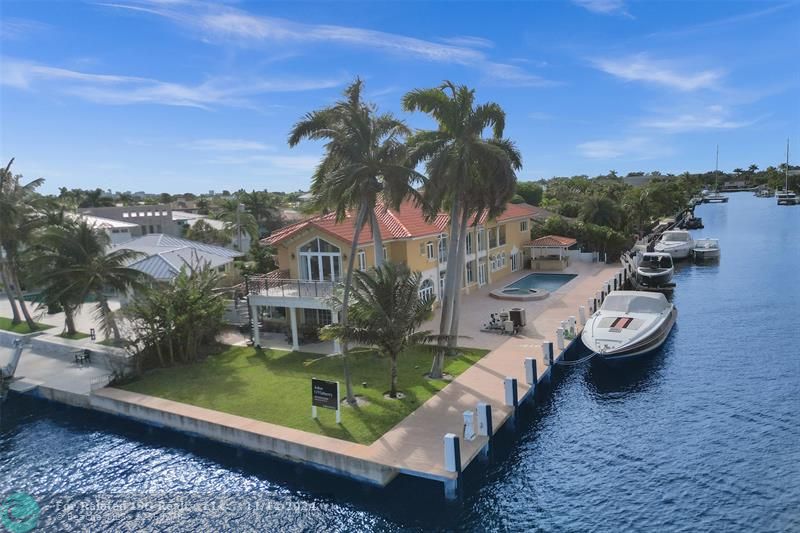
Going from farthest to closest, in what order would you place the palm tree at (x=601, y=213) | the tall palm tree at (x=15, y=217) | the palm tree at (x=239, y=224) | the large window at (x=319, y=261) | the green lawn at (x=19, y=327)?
the palm tree at (x=601, y=213), the palm tree at (x=239, y=224), the green lawn at (x=19, y=327), the tall palm tree at (x=15, y=217), the large window at (x=319, y=261)

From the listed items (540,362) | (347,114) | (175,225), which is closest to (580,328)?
(540,362)

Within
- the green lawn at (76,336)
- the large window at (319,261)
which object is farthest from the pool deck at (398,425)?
the green lawn at (76,336)

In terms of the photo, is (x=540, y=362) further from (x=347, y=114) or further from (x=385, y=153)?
(x=347, y=114)

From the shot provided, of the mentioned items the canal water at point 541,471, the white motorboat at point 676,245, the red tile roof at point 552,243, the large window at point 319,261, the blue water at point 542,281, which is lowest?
the canal water at point 541,471

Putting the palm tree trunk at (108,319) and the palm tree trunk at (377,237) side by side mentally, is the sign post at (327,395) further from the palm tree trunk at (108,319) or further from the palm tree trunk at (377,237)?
the palm tree trunk at (108,319)

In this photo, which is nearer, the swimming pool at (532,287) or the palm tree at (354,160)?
the palm tree at (354,160)

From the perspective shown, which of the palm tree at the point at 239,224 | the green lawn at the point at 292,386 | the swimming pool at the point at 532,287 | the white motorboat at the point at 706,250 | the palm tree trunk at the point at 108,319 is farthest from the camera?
the white motorboat at the point at 706,250
